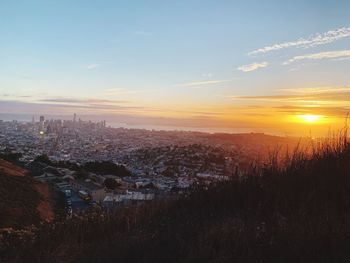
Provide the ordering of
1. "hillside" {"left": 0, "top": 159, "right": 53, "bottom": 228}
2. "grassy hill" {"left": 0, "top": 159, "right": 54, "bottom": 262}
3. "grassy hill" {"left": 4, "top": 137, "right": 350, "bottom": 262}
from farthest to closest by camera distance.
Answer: "hillside" {"left": 0, "top": 159, "right": 53, "bottom": 228} < "grassy hill" {"left": 0, "top": 159, "right": 54, "bottom": 262} < "grassy hill" {"left": 4, "top": 137, "right": 350, "bottom": 262}

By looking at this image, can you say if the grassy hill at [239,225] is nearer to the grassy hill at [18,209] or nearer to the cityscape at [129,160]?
the grassy hill at [18,209]

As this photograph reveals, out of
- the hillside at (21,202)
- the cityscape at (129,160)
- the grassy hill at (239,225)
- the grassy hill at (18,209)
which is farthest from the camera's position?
the hillside at (21,202)

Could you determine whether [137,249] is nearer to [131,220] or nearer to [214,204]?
[131,220]

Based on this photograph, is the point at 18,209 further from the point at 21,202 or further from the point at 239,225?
the point at 239,225

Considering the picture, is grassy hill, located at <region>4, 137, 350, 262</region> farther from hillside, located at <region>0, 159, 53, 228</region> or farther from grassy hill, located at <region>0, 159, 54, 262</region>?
hillside, located at <region>0, 159, 53, 228</region>

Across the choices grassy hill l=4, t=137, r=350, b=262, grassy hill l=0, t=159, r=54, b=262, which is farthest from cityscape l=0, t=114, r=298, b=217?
grassy hill l=0, t=159, r=54, b=262

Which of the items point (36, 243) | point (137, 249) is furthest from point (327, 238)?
point (36, 243)

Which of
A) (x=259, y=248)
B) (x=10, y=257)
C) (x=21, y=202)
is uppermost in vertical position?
(x=259, y=248)

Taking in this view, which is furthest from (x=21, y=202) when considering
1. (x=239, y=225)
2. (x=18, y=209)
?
(x=239, y=225)

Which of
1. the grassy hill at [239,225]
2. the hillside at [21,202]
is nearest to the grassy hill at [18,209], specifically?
the hillside at [21,202]
